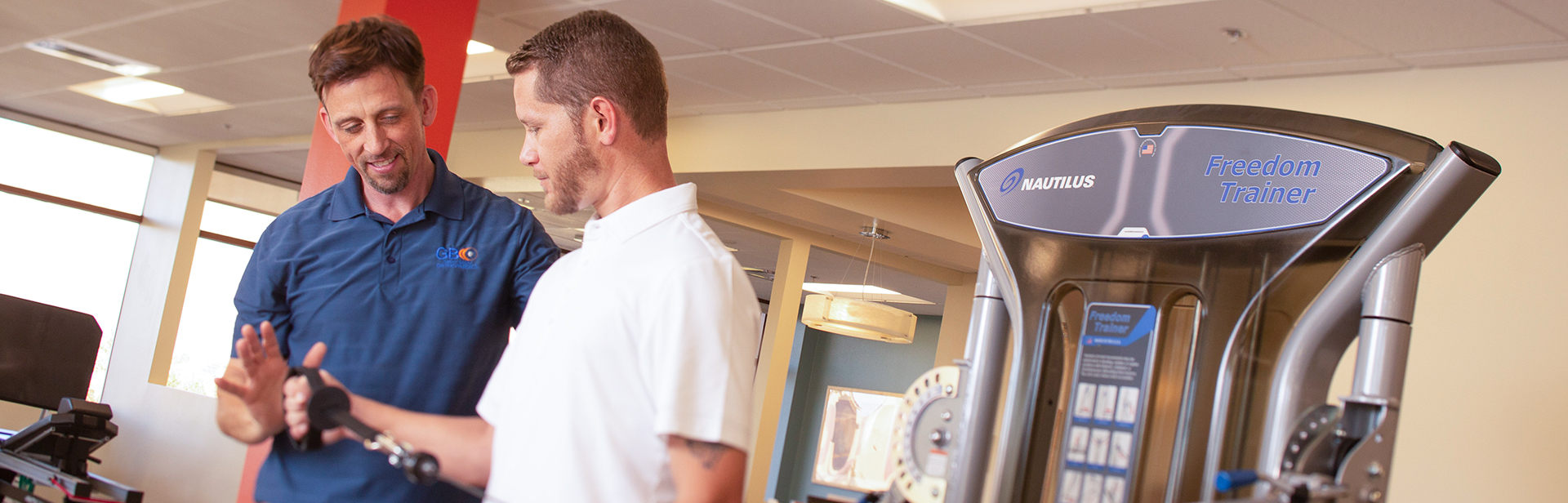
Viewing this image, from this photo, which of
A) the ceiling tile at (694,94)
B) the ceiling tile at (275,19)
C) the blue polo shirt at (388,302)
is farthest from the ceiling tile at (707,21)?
the blue polo shirt at (388,302)

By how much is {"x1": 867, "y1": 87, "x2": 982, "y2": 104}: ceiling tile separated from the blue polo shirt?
2952mm

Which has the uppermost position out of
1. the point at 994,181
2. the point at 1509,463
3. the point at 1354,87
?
the point at 1354,87

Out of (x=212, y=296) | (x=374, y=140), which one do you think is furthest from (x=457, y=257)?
(x=212, y=296)

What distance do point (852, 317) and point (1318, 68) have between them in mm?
3143

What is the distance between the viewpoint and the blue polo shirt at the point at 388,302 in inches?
62.4

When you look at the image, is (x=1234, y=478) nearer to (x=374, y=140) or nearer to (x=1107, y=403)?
(x=1107, y=403)

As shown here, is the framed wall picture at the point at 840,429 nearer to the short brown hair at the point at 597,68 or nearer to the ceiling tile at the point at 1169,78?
the ceiling tile at the point at 1169,78

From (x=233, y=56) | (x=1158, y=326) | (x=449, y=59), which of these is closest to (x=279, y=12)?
(x=233, y=56)

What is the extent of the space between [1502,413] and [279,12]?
451 cm

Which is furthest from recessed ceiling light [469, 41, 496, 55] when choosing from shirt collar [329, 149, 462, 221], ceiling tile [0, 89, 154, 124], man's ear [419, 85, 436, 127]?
ceiling tile [0, 89, 154, 124]

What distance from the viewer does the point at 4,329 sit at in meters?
4.03

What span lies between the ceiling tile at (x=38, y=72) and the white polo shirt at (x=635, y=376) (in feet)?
19.8

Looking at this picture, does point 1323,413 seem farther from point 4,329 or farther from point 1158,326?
point 4,329

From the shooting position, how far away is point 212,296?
8.77m
